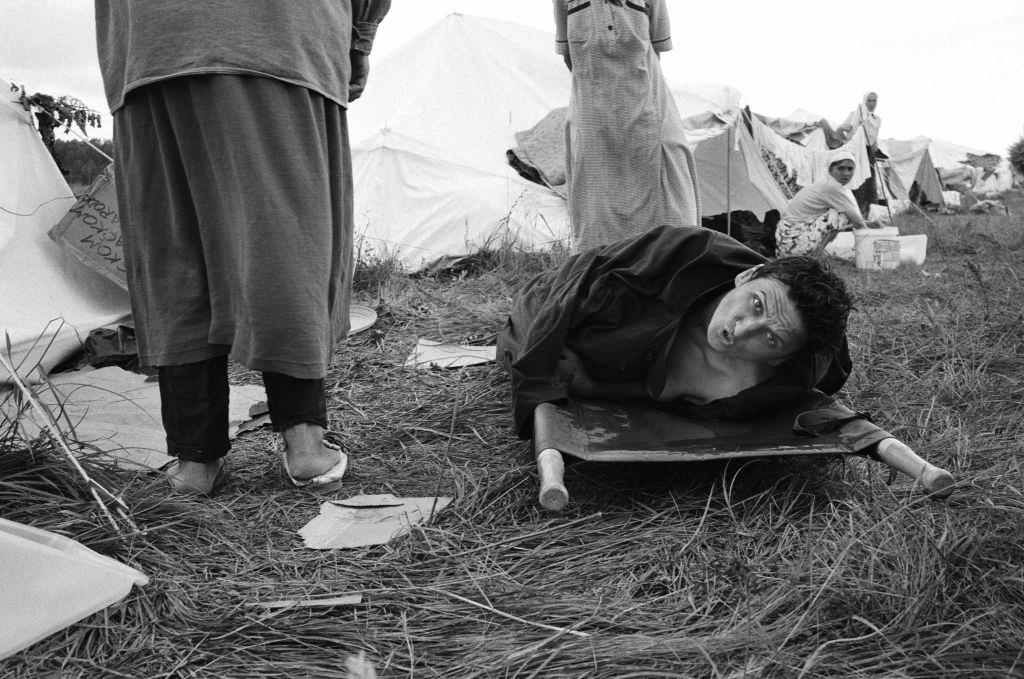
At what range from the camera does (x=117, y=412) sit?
237 cm

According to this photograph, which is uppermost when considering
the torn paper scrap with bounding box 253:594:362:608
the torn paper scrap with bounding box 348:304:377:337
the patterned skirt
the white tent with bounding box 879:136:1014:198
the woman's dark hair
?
the woman's dark hair

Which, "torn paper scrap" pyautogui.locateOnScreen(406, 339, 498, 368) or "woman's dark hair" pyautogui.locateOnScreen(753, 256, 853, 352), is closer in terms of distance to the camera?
"woman's dark hair" pyautogui.locateOnScreen(753, 256, 853, 352)

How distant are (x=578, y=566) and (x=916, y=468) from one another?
0.68 m

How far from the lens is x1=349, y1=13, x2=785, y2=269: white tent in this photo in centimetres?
537

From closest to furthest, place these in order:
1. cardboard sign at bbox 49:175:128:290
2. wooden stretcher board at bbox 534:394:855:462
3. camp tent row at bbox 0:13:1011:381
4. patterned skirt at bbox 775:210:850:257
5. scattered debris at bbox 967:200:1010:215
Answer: wooden stretcher board at bbox 534:394:855:462 < camp tent row at bbox 0:13:1011:381 < cardboard sign at bbox 49:175:128:290 < patterned skirt at bbox 775:210:850:257 < scattered debris at bbox 967:200:1010:215

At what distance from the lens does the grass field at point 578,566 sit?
1176 millimetres

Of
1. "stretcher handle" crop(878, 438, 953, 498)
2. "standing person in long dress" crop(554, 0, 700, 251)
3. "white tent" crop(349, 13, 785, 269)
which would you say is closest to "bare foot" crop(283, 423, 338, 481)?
"stretcher handle" crop(878, 438, 953, 498)

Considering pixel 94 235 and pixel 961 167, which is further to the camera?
pixel 961 167

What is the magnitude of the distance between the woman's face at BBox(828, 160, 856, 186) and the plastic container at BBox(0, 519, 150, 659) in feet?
19.9

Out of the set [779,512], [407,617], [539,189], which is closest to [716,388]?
[779,512]

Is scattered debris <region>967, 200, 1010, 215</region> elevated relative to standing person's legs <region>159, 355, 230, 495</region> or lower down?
lower down

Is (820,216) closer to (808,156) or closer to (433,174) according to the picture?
(433,174)

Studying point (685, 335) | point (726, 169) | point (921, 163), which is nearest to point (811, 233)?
point (726, 169)

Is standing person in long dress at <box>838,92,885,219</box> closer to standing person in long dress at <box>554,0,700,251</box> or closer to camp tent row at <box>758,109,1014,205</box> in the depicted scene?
camp tent row at <box>758,109,1014,205</box>
